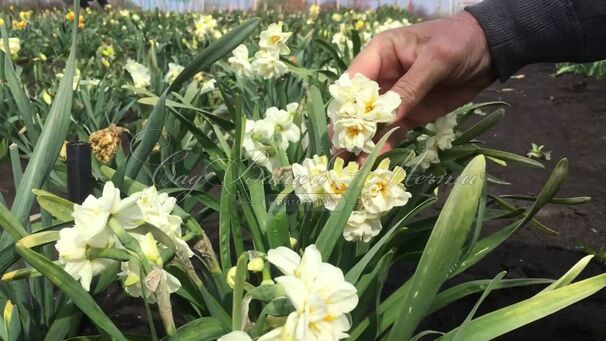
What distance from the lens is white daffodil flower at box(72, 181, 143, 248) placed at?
0.67 metres

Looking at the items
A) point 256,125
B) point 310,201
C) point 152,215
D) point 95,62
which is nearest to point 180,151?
point 256,125

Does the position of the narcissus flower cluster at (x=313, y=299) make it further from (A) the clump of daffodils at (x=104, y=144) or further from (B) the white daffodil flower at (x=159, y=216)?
(A) the clump of daffodils at (x=104, y=144)

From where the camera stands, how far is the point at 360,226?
38.8 inches

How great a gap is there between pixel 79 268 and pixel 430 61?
2.73ft

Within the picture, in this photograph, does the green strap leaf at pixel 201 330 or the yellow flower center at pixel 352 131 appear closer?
the green strap leaf at pixel 201 330

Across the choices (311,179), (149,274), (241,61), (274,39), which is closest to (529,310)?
(311,179)

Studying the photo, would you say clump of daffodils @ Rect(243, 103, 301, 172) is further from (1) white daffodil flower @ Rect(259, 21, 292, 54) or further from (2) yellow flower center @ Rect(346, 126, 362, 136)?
(1) white daffodil flower @ Rect(259, 21, 292, 54)

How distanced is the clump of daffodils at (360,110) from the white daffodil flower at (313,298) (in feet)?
1.60

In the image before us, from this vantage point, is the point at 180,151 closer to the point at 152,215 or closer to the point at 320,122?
the point at 320,122

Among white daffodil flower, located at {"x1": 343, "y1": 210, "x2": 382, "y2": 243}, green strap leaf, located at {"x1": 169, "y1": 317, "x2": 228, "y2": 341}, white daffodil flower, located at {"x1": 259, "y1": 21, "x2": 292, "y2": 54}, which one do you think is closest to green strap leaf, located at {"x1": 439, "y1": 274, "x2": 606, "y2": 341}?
white daffodil flower, located at {"x1": 343, "y1": 210, "x2": 382, "y2": 243}

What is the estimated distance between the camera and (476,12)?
1315 mm

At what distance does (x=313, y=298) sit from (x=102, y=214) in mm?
271

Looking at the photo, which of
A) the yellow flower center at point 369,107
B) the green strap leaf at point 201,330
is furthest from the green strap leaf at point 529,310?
the yellow flower center at point 369,107

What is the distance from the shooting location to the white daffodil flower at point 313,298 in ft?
1.96
